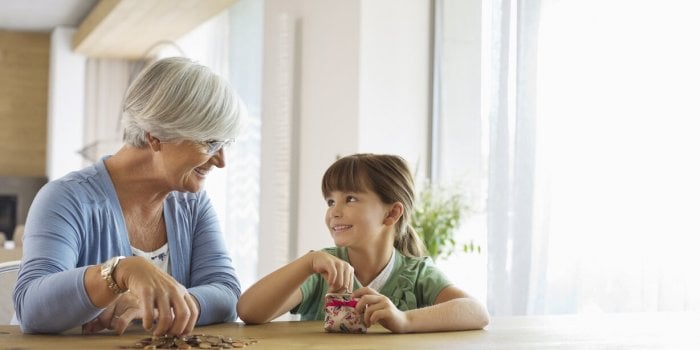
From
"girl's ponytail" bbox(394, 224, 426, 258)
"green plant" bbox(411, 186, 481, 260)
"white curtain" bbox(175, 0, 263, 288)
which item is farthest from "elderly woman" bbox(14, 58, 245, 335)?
"white curtain" bbox(175, 0, 263, 288)

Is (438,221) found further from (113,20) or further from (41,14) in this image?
(41,14)

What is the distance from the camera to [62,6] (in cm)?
839

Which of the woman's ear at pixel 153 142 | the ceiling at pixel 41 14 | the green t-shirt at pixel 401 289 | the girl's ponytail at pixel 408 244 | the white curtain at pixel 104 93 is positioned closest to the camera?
the woman's ear at pixel 153 142

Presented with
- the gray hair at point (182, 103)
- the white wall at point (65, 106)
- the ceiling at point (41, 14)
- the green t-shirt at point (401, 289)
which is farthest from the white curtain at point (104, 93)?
the gray hair at point (182, 103)

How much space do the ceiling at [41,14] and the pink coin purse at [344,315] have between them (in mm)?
6978

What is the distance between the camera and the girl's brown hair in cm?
209

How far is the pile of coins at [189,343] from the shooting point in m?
1.45

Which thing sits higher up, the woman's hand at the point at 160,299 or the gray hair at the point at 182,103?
the gray hair at the point at 182,103

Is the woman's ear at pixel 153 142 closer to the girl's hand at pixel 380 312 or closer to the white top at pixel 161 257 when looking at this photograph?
the white top at pixel 161 257

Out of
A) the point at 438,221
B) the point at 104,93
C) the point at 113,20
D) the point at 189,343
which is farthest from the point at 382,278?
the point at 104,93

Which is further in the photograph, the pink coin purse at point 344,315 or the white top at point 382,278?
the white top at point 382,278

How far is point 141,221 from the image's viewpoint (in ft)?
6.54

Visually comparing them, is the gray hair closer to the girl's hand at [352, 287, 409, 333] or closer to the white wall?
the girl's hand at [352, 287, 409, 333]

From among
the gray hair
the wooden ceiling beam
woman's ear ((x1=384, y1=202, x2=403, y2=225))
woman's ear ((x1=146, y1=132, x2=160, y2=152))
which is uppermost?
the wooden ceiling beam
